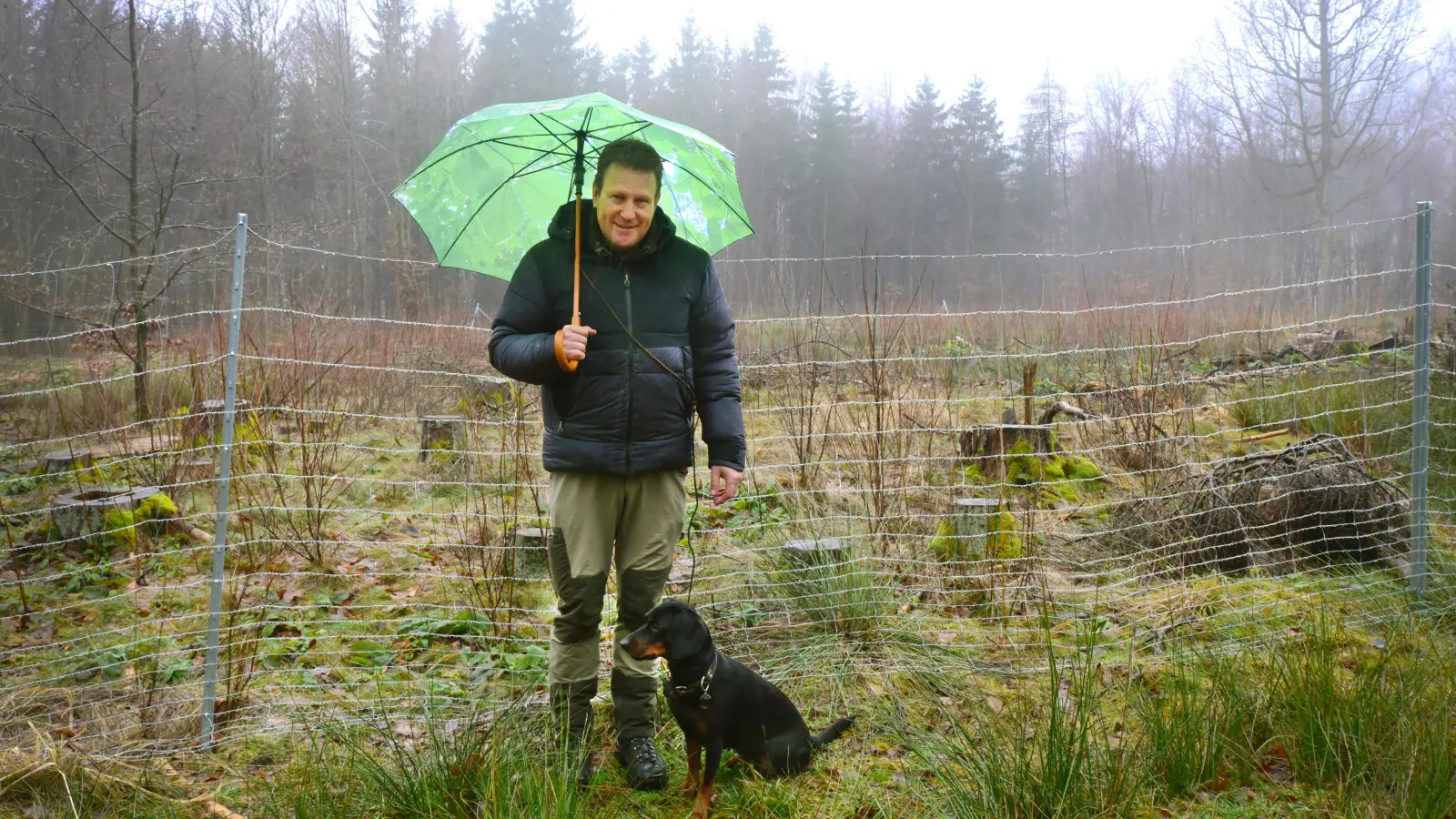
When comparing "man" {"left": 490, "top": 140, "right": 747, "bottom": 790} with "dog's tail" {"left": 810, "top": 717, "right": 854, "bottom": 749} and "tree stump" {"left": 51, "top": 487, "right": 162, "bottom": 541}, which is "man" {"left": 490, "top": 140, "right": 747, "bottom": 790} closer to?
"dog's tail" {"left": 810, "top": 717, "right": 854, "bottom": 749}

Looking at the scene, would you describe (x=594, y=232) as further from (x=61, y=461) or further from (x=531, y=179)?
(x=61, y=461)

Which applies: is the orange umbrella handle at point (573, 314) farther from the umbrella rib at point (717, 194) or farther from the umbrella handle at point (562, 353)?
the umbrella rib at point (717, 194)

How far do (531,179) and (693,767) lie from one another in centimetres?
200

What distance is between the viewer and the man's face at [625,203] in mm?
2322

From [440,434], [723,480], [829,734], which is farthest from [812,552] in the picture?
[440,434]

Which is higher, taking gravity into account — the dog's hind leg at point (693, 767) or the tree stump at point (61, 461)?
the tree stump at point (61, 461)

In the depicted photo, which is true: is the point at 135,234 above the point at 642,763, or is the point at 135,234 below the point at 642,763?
above

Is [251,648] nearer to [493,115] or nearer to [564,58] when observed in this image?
[493,115]

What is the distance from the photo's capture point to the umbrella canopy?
260cm

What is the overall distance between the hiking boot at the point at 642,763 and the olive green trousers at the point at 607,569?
0.04 meters

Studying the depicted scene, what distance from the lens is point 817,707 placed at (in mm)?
3059

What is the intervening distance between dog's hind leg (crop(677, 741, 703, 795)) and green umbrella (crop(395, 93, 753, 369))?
1.61 meters

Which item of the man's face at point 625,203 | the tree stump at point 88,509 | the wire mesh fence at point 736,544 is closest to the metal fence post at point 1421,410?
the wire mesh fence at point 736,544

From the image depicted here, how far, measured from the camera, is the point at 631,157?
2314mm
